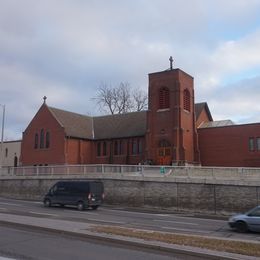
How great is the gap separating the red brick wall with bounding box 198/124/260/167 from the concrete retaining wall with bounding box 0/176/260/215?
18.4 meters

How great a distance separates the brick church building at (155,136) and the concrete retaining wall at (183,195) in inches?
569

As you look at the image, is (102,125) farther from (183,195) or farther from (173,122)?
(183,195)

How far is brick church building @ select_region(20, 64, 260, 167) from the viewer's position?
49969 millimetres

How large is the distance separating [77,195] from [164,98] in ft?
80.0

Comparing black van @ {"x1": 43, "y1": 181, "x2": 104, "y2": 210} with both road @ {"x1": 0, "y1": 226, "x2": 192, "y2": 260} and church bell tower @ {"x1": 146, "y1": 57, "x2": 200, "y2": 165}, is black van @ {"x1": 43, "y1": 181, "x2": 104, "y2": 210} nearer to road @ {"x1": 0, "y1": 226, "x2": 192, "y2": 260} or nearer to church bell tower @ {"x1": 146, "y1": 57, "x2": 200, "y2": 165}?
road @ {"x1": 0, "y1": 226, "x2": 192, "y2": 260}

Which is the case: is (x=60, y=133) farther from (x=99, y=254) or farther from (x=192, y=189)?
(x=99, y=254)

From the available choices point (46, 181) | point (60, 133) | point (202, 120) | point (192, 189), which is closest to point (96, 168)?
point (46, 181)

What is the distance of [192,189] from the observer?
105ft

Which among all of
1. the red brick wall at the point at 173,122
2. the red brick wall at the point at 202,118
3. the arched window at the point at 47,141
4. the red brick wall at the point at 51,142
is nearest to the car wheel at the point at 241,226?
the red brick wall at the point at 173,122

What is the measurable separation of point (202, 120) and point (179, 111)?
894 centimetres

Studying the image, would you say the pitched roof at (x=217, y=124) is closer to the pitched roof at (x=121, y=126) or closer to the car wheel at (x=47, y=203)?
the pitched roof at (x=121, y=126)

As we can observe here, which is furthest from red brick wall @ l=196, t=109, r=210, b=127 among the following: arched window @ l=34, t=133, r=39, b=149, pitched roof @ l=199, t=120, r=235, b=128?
arched window @ l=34, t=133, r=39, b=149

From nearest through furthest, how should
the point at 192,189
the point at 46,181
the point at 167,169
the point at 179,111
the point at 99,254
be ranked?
the point at 99,254 → the point at 192,189 → the point at 167,169 → the point at 46,181 → the point at 179,111

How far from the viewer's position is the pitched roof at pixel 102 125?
190 ft
